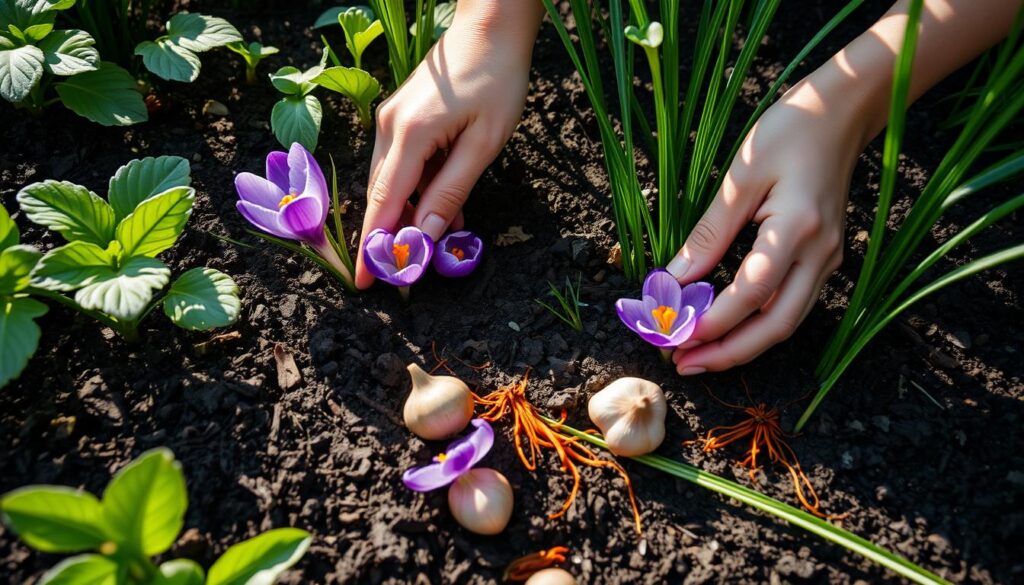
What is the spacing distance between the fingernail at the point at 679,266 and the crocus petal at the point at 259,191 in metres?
0.69

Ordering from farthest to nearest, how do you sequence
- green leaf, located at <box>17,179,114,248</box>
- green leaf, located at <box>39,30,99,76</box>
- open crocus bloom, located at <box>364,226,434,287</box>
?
green leaf, located at <box>39,30,99,76</box>, open crocus bloom, located at <box>364,226,434,287</box>, green leaf, located at <box>17,179,114,248</box>

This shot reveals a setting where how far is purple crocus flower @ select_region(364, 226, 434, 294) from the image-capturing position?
1.29 m

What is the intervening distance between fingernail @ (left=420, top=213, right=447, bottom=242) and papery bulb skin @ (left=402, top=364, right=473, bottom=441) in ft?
0.89

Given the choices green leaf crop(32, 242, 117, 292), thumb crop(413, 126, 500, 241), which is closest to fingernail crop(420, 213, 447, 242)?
thumb crop(413, 126, 500, 241)

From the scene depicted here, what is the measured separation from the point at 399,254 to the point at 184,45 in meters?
0.71

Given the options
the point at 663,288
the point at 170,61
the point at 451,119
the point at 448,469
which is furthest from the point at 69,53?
the point at 663,288

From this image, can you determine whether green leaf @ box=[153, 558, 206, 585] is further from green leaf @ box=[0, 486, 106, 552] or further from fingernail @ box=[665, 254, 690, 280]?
fingernail @ box=[665, 254, 690, 280]

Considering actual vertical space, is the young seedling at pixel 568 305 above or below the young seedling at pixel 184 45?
below

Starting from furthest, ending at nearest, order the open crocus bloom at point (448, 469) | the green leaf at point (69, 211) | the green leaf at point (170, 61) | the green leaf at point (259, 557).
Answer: the green leaf at point (170, 61) < the green leaf at point (69, 211) < the open crocus bloom at point (448, 469) < the green leaf at point (259, 557)

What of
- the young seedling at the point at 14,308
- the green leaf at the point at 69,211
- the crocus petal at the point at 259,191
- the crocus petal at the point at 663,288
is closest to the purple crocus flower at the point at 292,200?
the crocus petal at the point at 259,191

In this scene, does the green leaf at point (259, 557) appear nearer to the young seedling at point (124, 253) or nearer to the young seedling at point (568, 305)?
the young seedling at point (124, 253)

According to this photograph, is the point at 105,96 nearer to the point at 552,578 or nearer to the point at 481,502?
the point at 481,502

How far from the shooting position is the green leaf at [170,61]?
60.2 inches

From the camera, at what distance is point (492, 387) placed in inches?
51.2
